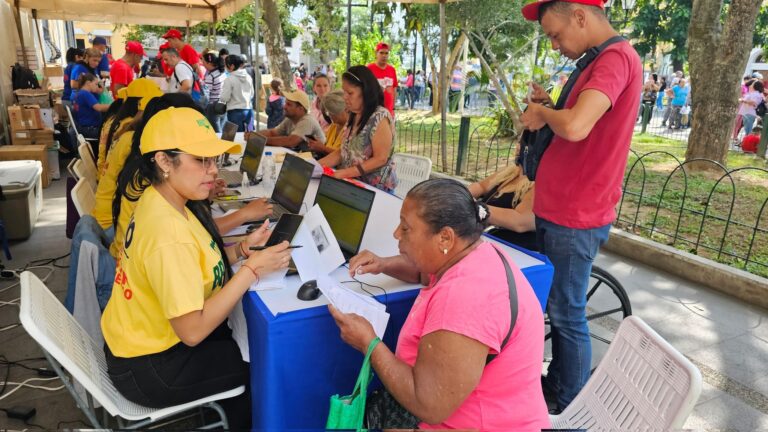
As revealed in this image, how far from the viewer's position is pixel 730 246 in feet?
15.6

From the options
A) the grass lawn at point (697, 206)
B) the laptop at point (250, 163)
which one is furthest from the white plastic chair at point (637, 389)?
the laptop at point (250, 163)

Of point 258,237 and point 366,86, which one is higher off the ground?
point 366,86

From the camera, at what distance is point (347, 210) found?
7.52ft

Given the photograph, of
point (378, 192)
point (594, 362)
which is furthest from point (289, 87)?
point (594, 362)

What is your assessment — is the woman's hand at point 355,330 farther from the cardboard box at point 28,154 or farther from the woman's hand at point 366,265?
the cardboard box at point 28,154

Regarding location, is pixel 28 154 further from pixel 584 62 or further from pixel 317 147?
pixel 584 62

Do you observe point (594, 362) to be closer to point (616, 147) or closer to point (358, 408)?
point (616, 147)

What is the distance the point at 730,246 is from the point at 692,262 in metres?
0.95

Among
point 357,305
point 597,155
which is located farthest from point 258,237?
point 597,155

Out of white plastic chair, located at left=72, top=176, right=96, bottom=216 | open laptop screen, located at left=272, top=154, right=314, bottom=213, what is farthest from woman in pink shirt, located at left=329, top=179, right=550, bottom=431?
white plastic chair, located at left=72, top=176, right=96, bottom=216

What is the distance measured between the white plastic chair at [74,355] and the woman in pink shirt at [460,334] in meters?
0.81

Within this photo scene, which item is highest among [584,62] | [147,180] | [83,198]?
[584,62]

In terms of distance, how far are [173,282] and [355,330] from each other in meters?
0.57

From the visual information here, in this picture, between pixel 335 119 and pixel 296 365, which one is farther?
pixel 335 119
